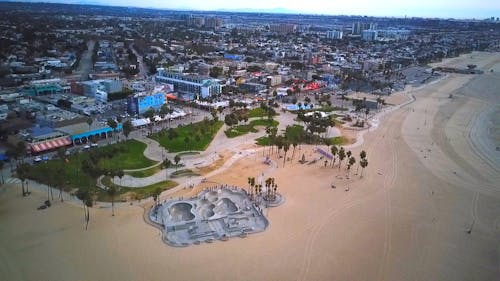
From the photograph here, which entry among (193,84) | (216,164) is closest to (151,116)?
(216,164)

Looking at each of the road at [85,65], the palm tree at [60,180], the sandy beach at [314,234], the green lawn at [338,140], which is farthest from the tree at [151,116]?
the road at [85,65]

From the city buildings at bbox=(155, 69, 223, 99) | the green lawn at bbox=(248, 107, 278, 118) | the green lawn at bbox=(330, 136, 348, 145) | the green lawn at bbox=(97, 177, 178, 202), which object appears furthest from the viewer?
the city buildings at bbox=(155, 69, 223, 99)

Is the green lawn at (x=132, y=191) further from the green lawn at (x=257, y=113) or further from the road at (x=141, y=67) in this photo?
the road at (x=141, y=67)

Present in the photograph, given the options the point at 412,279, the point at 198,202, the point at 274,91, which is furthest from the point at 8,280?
the point at 274,91

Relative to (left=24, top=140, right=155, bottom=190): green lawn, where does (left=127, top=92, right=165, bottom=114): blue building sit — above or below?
above

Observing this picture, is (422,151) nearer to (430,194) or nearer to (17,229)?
(430,194)

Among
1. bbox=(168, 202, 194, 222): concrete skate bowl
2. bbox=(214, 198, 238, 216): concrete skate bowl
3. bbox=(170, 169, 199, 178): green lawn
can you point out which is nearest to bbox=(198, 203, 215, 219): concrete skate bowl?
bbox=(214, 198, 238, 216): concrete skate bowl

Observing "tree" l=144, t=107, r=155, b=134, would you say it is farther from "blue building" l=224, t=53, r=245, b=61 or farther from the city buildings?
"blue building" l=224, t=53, r=245, b=61
